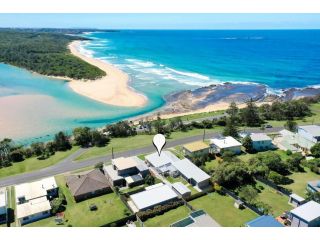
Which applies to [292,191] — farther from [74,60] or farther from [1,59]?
[1,59]

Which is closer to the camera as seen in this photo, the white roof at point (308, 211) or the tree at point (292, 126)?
the white roof at point (308, 211)

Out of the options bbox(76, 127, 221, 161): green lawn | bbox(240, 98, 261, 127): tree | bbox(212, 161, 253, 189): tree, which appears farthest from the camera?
bbox(240, 98, 261, 127): tree

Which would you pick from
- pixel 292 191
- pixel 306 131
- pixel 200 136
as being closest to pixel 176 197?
pixel 292 191

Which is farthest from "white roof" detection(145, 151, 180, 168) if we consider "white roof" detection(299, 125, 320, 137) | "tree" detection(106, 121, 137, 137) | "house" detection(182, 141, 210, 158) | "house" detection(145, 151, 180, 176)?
"white roof" detection(299, 125, 320, 137)

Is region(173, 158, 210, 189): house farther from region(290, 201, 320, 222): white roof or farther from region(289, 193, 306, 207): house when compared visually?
region(290, 201, 320, 222): white roof

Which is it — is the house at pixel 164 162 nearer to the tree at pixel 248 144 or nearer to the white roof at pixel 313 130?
the tree at pixel 248 144

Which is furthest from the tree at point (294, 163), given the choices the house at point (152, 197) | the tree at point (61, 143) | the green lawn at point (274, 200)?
the tree at point (61, 143)

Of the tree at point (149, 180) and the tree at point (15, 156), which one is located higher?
the tree at point (149, 180)
